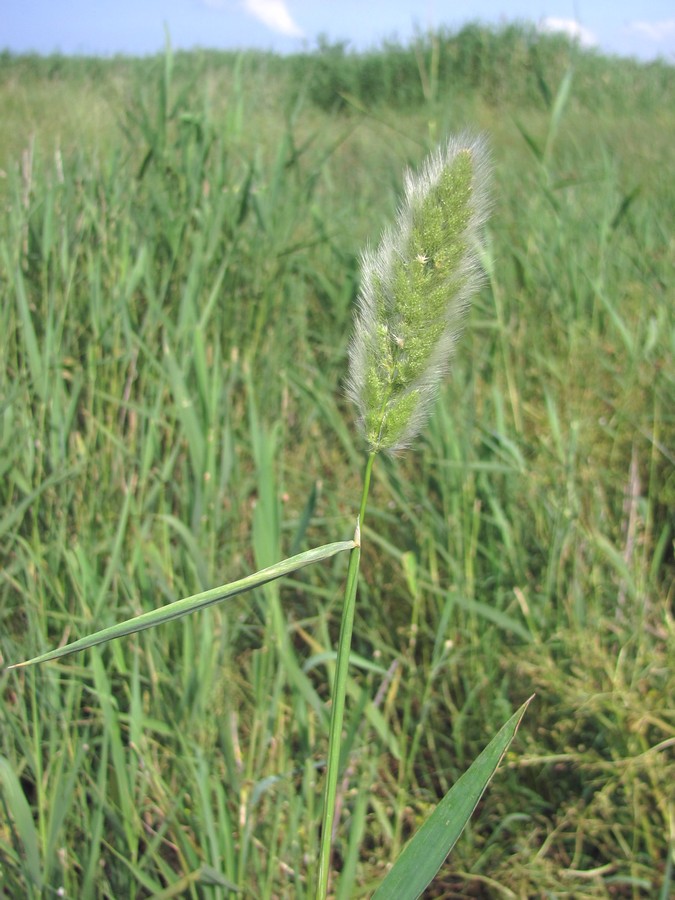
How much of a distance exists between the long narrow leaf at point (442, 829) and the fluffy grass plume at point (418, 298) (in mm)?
242

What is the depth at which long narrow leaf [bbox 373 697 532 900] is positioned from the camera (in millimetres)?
592

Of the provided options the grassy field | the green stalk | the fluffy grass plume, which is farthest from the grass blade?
the fluffy grass plume

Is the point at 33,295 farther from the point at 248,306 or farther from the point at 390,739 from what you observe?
the point at 390,739

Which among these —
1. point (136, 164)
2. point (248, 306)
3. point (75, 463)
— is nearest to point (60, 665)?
point (75, 463)

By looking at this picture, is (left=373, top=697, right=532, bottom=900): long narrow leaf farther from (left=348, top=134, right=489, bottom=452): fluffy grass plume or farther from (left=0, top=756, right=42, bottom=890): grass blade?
(left=0, top=756, right=42, bottom=890): grass blade

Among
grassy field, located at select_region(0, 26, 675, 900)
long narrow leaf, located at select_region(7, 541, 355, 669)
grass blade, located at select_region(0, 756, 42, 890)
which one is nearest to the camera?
long narrow leaf, located at select_region(7, 541, 355, 669)

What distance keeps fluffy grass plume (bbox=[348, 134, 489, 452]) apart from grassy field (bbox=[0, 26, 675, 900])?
0.64 ft

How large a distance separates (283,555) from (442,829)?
1016 millimetres

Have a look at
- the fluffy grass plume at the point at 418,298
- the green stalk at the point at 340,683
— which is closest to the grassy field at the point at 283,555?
the fluffy grass plume at the point at 418,298

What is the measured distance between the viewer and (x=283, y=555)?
1.60m

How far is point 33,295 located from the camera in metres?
1.73

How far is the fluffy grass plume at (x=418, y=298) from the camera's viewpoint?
1.87 ft

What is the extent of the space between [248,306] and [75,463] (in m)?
0.73

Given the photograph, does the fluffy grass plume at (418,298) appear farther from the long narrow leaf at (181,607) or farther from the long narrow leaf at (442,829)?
the long narrow leaf at (442,829)
